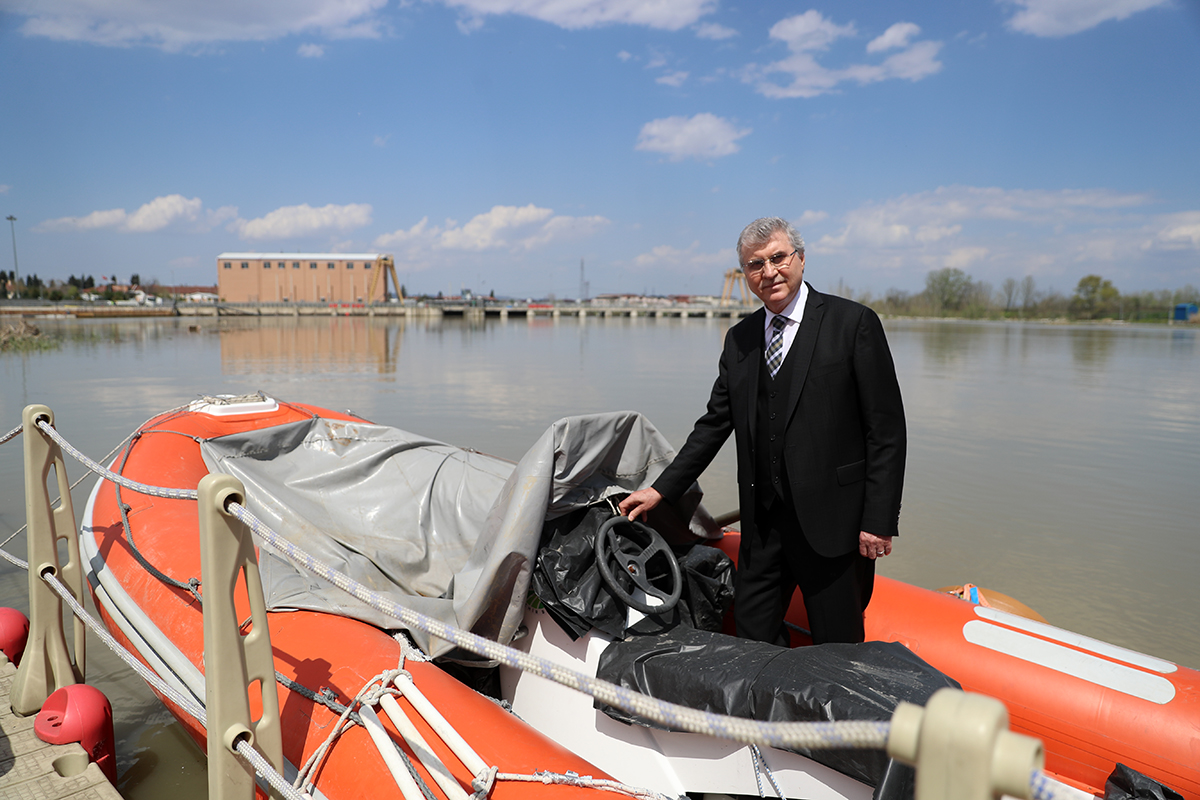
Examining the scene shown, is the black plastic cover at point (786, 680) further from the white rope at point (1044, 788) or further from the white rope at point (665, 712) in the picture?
the white rope at point (1044, 788)

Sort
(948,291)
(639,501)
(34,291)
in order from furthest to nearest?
(948,291) < (34,291) < (639,501)

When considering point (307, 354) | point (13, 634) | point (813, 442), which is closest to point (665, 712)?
point (813, 442)

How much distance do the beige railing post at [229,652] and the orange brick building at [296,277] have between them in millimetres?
69140

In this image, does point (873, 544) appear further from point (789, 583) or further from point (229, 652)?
point (229, 652)

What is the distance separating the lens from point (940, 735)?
72 cm

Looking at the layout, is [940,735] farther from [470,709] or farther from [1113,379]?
[1113,379]

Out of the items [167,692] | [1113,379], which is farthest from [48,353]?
[1113,379]

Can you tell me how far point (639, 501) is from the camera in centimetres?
247

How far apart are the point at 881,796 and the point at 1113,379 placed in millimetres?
18336

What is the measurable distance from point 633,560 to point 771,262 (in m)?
1.09

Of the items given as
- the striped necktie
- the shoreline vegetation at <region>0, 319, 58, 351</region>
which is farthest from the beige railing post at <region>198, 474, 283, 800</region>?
the shoreline vegetation at <region>0, 319, 58, 351</region>

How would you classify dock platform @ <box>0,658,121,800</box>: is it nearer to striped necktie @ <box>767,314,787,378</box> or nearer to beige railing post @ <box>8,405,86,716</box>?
beige railing post @ <box>8,405,86,716</box>

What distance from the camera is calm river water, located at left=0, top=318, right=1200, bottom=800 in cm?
434

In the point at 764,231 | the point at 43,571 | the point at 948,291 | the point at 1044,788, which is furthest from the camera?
the point at 948,291
